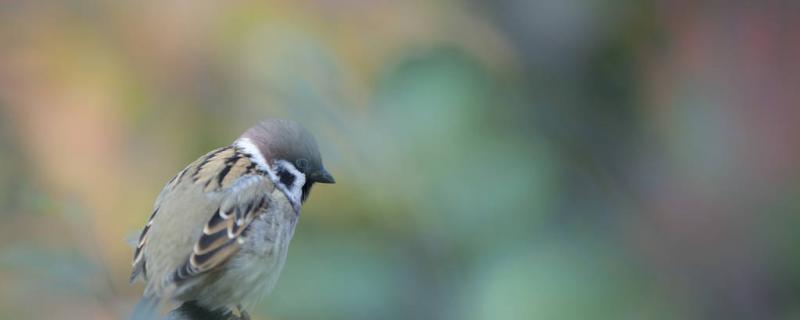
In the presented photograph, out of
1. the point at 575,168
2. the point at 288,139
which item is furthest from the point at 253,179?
the point at 575,168

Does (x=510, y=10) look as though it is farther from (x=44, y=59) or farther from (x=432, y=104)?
(x=44, y=59)

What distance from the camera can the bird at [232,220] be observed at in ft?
6.10

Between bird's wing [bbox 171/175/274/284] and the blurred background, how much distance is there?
1.81 feet

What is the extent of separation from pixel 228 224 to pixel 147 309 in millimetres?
486

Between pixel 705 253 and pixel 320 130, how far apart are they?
148 centimetres

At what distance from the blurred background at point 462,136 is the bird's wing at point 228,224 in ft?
1.81

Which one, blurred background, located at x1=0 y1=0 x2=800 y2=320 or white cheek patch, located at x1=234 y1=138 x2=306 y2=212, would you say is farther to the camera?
blurred background, located at x1=0 y1=0 x2=800 y2=320

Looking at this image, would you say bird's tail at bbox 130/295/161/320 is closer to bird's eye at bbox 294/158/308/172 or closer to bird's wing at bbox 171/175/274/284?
bird's wing at bbox 171/175/274/284

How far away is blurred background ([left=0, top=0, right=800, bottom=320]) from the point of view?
109 inches

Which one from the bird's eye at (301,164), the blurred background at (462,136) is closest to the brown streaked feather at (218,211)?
the bird's eye at (301,164)

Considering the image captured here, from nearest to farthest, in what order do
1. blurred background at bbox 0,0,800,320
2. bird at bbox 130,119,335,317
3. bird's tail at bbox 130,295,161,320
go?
1. bird's tail at bbox 130,295,161,320
2. bird at bbox 130,119,335,317
3. blurred background at bbox 0,0,800,320

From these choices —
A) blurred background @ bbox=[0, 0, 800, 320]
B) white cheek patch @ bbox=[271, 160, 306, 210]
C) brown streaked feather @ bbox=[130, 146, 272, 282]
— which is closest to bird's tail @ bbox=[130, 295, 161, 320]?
brown streaked feather @ bbox=[130, 146, 272, 282]

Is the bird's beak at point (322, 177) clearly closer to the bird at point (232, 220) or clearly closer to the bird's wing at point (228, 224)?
the bird at point (232, 220)

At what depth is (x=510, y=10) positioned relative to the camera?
372 cm
